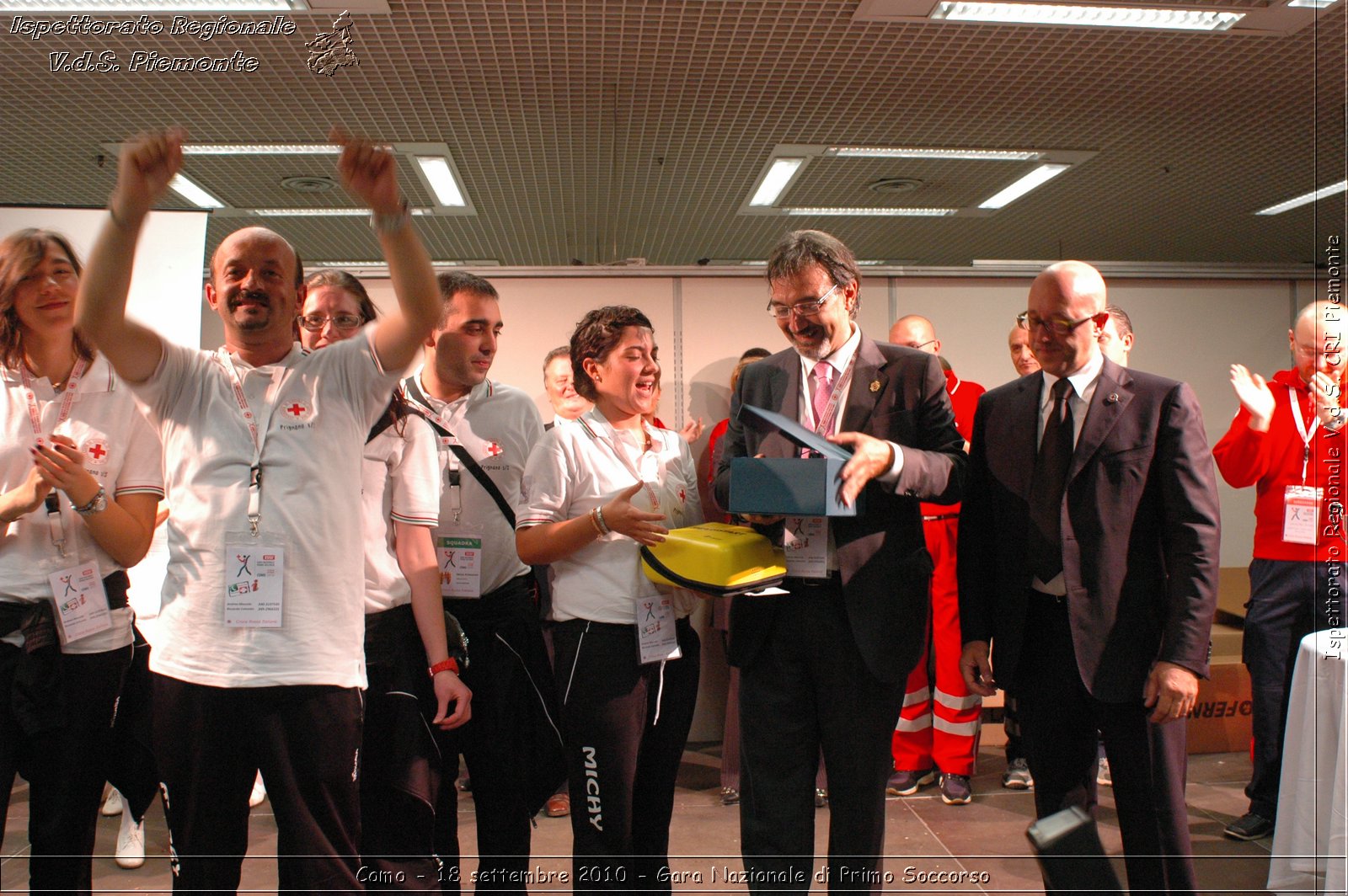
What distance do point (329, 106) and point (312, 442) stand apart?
5144 mm

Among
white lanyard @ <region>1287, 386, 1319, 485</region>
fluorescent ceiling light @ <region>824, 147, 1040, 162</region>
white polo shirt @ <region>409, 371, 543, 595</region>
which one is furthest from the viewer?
fluorescent ceiling light @ <region>824, 147, 1040, 162</region>

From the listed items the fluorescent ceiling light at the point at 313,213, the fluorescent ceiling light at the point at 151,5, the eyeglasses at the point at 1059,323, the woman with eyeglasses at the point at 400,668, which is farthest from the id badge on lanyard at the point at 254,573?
the fluorescent ceiling light at the point at 313,213

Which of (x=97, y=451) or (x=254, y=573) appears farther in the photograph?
(x=97, y=451)

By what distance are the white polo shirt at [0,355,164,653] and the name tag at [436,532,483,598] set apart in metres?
0.64

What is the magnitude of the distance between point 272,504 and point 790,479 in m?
0.95

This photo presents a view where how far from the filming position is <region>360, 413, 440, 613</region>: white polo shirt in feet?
6.72

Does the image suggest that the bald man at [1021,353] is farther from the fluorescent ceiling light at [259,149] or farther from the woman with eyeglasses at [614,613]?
the fluorescent ceiling light at [259,149]

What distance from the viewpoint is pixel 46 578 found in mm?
1903

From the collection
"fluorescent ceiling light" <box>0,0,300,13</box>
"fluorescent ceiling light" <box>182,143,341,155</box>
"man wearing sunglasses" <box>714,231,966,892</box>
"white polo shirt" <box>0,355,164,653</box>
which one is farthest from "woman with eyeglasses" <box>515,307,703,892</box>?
"fluorescent ceiling light" <box>182,143,341,155</box>

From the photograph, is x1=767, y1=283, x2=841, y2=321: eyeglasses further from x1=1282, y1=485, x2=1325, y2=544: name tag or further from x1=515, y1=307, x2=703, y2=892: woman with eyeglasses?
x1=1282, y1=485, x2=1325, y2=544: name tag

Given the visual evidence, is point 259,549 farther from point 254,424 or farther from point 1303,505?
point 1303,505

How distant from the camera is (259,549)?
5.28ft

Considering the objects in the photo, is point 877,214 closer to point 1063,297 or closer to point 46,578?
point 1063,297

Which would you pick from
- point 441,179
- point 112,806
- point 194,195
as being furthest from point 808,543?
point 194,195
